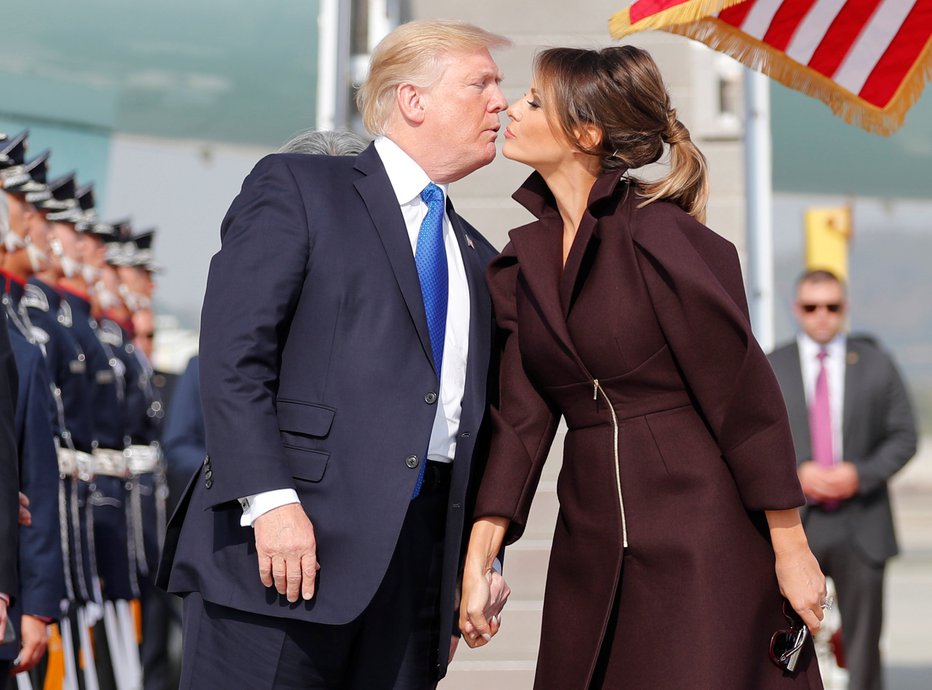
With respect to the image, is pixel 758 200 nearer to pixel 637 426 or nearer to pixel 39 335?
pixel 39 335

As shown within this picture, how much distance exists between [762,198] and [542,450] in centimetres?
363

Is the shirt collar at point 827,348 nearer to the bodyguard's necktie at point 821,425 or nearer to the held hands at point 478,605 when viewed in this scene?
the bodyguard's necktie at point 821,425

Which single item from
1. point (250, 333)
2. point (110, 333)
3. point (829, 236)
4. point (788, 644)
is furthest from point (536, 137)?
point (829, 236)

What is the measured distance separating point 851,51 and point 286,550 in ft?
6.78

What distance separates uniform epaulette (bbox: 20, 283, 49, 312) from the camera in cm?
596

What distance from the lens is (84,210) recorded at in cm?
873

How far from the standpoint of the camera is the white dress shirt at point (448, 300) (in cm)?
283

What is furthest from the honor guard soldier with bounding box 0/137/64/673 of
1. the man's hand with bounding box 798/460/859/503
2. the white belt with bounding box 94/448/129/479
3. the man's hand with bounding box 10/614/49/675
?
the man's hand with bounding box 798/460/859/503

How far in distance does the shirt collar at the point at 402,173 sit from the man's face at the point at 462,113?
6 centimetres

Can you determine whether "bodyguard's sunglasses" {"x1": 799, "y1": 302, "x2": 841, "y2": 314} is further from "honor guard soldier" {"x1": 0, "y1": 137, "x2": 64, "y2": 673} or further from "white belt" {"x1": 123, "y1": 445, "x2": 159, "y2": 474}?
"white belt" {"x1": 123, "y1": 445, "x2": 159, "y2": 474}

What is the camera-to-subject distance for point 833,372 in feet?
20.3

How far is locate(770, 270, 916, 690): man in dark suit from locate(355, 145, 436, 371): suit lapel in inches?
139

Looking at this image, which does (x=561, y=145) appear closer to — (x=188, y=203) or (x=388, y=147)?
(x=388, y=147)

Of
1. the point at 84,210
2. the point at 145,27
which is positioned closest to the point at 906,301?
the point at 145,27
